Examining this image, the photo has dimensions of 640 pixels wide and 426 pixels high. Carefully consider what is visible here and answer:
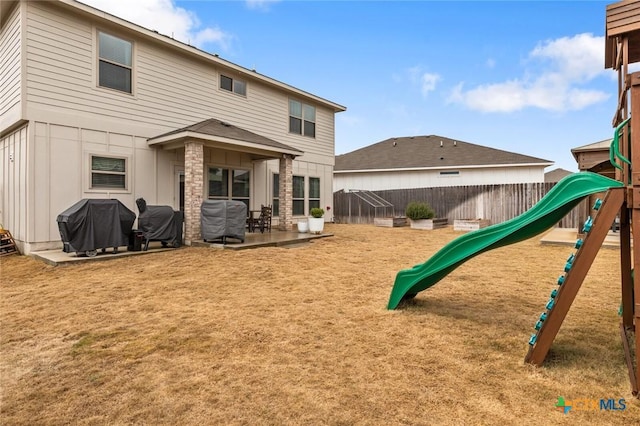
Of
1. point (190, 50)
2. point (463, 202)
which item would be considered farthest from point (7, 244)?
point (463, 202)

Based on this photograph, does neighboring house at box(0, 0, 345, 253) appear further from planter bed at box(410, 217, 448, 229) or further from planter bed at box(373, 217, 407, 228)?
planter bed at box(410, 217, 448, 229)

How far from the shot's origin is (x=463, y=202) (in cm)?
1616

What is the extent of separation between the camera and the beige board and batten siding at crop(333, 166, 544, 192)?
2002cm

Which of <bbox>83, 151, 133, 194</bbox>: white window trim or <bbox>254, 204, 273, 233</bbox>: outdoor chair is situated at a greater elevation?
<bbox>83, 151, 133, 194</bbox>: white window trim

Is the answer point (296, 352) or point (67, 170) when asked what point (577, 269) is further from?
point (67, 170)

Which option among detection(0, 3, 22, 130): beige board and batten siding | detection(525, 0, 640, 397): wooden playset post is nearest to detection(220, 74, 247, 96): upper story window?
detection(0, 3, 22, 130): beige board and batten siding

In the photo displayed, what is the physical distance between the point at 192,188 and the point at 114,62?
3774mm

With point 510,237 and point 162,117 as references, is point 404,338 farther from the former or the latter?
point 162,117

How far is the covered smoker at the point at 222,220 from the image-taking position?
27.2 feet

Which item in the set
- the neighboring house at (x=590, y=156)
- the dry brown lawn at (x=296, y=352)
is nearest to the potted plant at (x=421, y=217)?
the neighboring house at (x=590, y=156)

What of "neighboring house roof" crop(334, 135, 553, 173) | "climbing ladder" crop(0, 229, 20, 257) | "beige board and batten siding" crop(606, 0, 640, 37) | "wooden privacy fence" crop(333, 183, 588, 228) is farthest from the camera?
"neighboring house roof" crop(334, 135, 553, 173)

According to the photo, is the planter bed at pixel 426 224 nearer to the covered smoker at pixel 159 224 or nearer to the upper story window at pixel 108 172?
the covered smoker at pixel 159 224

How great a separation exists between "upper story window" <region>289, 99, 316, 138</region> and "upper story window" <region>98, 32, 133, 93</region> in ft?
19.6

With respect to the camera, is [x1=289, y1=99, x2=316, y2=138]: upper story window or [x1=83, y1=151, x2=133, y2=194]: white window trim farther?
[x1=289, y1=99, x2=316, y2=138]: upper story window
